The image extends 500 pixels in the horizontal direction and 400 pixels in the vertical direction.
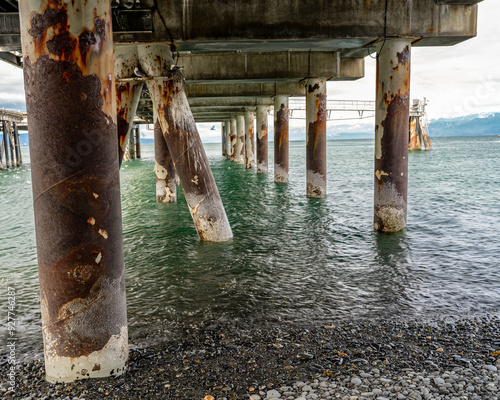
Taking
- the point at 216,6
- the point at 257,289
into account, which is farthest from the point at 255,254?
the point at 216,6

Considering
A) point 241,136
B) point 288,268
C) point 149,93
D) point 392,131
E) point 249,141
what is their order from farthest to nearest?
point 241,136
point 249,141
point 149,93
point 392,131
point 288,268

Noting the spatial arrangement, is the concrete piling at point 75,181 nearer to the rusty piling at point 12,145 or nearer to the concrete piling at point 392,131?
the concrete piling at point 392,131

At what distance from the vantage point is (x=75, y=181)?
3662 mm

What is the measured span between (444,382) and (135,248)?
6.87m

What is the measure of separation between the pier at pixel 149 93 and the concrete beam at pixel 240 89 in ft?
0.16

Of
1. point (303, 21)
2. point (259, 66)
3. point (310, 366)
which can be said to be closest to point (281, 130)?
point (259, 66)

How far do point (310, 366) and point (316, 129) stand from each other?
12.0m

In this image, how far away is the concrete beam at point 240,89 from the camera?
18.9 m

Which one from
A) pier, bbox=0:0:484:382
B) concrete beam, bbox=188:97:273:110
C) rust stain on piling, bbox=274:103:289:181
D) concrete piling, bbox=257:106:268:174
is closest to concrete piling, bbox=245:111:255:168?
concrete piling, bbox=257:106:268:174

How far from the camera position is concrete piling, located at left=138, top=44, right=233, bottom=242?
30.2ft

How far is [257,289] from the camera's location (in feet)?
21.9

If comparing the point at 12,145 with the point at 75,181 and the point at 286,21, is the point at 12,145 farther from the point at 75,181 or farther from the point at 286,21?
the point at 75,181

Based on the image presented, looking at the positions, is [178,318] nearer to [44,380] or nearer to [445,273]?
[44,380]

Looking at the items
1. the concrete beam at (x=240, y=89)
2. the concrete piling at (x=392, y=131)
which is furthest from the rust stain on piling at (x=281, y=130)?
the concrete piling at (x=392, y=131)
